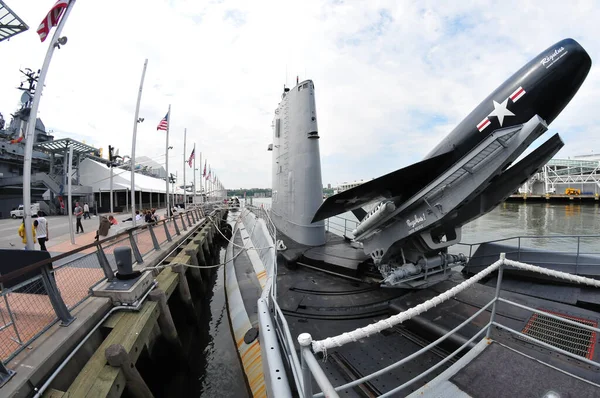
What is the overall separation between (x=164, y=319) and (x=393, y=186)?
5.23 meters

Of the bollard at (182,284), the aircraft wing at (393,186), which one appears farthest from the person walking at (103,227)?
the aircraft wing at (393,186)

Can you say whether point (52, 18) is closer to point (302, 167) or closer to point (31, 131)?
point (31, 131)

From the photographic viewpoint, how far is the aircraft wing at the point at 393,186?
4484mm

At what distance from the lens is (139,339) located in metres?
3.86

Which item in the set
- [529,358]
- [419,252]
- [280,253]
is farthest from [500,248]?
[280,253]

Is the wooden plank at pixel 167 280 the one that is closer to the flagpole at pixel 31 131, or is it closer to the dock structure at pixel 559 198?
the flagpole at pixel 31 131

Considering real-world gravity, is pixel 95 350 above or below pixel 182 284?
above

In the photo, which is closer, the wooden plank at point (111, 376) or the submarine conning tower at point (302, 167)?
the wooden plank at point (111, 376)

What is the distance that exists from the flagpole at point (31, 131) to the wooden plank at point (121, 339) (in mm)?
3404

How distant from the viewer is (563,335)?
342 cm

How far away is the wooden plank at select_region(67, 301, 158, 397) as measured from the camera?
112 inches

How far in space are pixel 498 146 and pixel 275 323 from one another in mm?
4114

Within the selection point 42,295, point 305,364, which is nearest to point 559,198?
point 305,364

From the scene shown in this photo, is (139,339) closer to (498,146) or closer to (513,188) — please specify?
(498,146)
